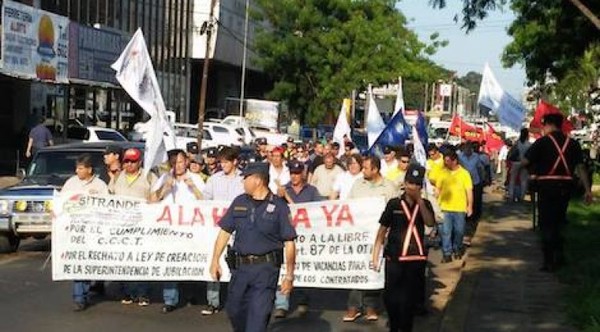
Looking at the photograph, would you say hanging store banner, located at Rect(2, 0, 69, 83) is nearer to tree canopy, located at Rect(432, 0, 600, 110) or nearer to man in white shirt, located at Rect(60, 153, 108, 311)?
tree canopy, located at Rect(432, 0, 600, 110)

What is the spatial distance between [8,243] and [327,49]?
3525 centimetres

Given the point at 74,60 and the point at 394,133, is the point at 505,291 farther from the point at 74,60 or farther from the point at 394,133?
the point at 74,60

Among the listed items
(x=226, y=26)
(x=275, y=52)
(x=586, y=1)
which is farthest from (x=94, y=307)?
(x=226, y=26)

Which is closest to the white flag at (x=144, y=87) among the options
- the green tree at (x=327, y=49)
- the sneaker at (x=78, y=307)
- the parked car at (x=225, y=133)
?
the sneaker at (x=78, y=307)

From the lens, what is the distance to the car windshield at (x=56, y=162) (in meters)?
15.5

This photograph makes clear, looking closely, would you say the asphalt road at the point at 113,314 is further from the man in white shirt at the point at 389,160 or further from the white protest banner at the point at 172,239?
the man in white shirt at the point at 389,160

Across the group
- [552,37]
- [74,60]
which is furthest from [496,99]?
[74,60]

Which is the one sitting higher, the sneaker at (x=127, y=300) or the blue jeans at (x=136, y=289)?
the blue jeans at (x=136, y=289)

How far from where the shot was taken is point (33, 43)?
3228cm

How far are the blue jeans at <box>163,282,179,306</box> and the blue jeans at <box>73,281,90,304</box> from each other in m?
0.84

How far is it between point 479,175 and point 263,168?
490 inches

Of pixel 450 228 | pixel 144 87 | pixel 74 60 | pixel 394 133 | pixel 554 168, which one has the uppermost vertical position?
pixel 74 60

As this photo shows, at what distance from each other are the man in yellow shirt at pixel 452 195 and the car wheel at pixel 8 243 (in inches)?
250

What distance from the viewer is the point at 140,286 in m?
11.1
